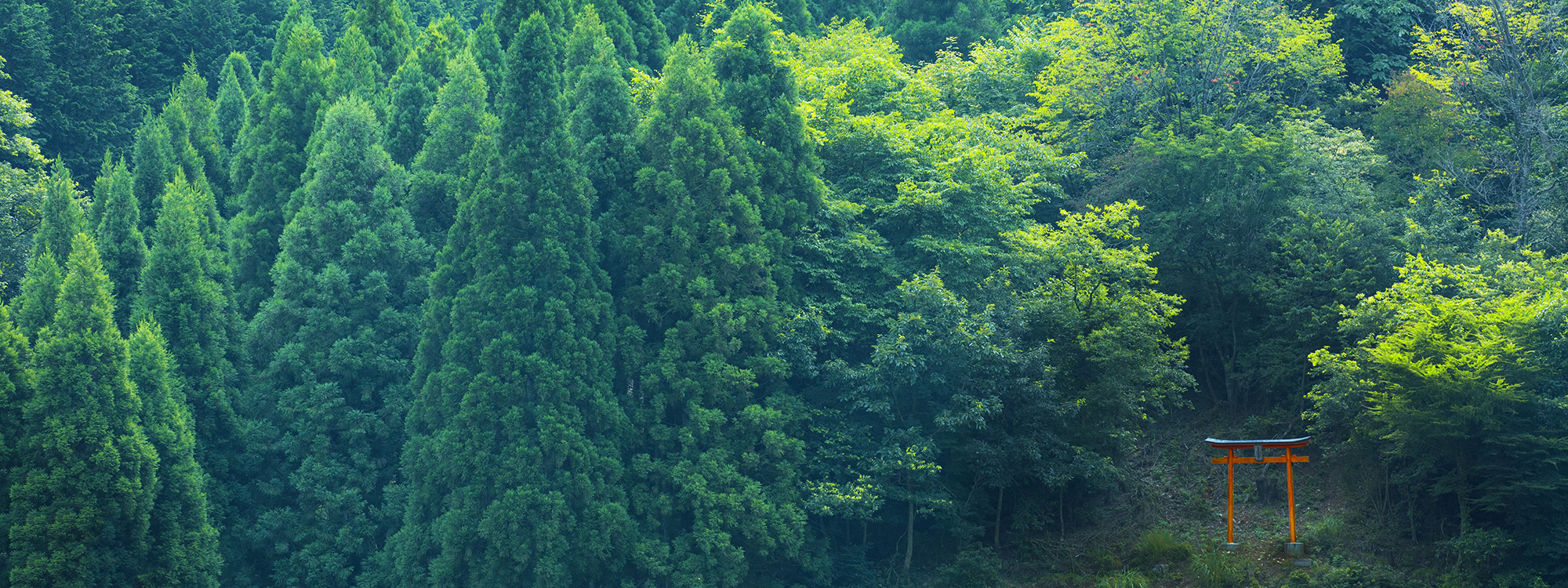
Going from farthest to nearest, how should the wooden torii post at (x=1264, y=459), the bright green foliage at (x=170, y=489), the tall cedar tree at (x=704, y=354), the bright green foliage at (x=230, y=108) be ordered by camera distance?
the bright green foliage at (x=230, y=108) → the tall cedar tree at (x=704, y=354) → the wooden torii post at (x=1264, y=459) → the bright green foliage at (x=170, y=489)

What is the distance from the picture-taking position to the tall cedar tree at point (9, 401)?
17609 millimetres

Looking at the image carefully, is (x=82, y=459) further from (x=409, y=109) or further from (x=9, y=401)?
(x=409, y=109)

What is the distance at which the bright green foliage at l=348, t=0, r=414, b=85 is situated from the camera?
26.6 m

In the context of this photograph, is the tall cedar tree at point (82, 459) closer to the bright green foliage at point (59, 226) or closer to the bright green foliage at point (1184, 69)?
the bright green foliage at point (59, 226)

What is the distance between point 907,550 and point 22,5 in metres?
26.3

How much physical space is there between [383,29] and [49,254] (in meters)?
9.39

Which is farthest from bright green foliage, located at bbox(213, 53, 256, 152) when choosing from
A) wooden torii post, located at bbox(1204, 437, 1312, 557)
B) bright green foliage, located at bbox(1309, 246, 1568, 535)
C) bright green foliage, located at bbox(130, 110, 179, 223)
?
bright green foliage, located at bbox(1309, 246, 1568, 535)

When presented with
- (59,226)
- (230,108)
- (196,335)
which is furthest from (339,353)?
(230,108)

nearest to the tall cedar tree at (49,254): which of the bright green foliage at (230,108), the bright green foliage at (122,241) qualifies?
the bright green foliage at (122,241)

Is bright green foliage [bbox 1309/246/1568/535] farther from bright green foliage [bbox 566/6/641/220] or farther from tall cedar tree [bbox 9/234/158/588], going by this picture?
tall cedar tree [bbox 9/234/158/588]

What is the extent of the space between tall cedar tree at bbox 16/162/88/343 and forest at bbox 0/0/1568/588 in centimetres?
6

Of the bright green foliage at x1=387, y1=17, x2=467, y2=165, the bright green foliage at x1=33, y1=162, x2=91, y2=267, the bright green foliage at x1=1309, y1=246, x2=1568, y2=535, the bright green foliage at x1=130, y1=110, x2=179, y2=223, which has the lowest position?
the bright green foliage at x1=1309, y1=246, x2=1568, y2=535

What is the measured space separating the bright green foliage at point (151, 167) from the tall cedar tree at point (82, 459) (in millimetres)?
5410

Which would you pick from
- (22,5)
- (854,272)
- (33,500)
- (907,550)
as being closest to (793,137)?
(854,272)
